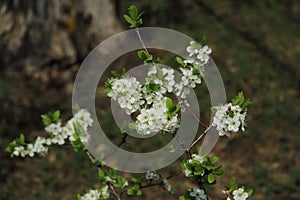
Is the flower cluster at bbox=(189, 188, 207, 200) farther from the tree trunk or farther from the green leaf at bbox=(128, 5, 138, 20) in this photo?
the tree trunk

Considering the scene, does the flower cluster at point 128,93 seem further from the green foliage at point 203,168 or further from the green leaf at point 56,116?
the green leaf at point 56,116

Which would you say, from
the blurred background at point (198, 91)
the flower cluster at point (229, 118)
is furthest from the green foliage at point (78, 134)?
the blurred background at point (198, 91)

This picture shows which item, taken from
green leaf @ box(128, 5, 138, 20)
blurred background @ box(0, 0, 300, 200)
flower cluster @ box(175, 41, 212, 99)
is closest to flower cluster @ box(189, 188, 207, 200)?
flower cluster @ box(175, 41, 212, 99)

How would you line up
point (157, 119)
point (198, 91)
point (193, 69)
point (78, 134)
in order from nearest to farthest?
point (157, 119)
point (193, 69)
point (78, 134)
point (198, 91)

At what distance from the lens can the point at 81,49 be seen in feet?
16.6

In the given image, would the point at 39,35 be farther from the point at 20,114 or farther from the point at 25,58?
the point at 20,114

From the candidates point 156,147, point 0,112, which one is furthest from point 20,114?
point 156,147

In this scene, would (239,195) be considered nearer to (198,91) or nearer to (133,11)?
(133,11)

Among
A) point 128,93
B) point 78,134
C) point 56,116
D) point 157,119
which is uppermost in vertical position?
point 56,116

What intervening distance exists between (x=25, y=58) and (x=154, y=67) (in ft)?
10.7

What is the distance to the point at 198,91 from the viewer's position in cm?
483

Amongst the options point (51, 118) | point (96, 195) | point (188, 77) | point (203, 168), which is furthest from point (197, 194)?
point (51, 118)

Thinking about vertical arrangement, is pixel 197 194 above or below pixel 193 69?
below

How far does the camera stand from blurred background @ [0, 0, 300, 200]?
3924 millimetres
